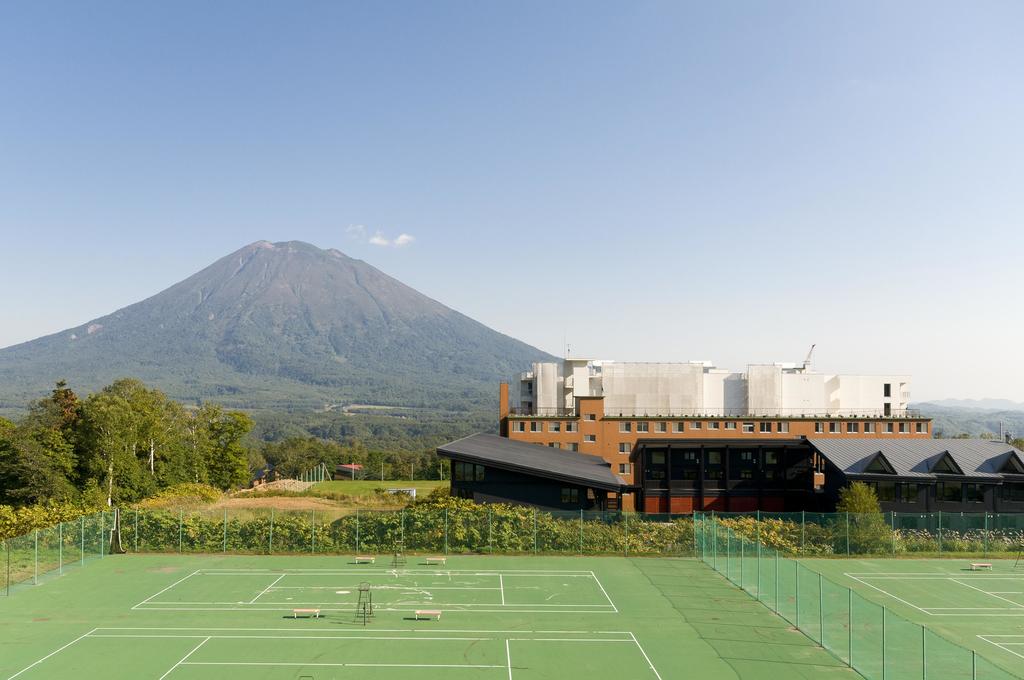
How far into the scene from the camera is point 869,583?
36188 millimetres

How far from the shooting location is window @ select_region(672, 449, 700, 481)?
214 feet

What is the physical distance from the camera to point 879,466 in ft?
179

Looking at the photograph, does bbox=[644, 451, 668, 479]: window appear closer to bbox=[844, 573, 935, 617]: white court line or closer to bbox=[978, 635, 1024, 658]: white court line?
bbox=[844, 573, 935, 617]: white court line

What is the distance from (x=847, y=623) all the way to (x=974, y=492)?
35.0 metres

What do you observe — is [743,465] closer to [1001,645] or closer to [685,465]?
[685,465]

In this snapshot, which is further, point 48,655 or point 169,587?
point 169,587

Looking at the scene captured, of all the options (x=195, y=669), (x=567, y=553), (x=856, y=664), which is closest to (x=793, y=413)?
(x=567, y=553)

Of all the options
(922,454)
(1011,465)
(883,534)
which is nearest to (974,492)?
(1011,465)

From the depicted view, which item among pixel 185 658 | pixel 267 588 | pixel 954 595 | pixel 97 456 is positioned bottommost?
pixel 954 595

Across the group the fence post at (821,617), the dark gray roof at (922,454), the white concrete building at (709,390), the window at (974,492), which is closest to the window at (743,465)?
the dark gray roof at (922,454)

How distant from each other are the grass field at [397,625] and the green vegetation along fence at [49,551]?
2.66 ft

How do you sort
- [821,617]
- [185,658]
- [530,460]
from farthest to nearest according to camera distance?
1. [530,460]
2. [821,617]
3. [185,658]

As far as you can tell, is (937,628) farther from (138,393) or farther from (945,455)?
(138,393)

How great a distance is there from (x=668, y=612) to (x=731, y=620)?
7.27 feet
